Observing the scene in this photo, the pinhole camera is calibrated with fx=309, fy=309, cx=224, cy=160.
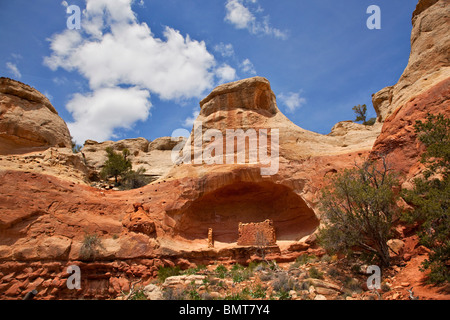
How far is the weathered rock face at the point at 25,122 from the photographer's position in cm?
1675

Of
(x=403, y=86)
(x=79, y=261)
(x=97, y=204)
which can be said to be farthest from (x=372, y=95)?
(x=79, y=261)

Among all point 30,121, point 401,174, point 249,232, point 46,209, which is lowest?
point 249,232

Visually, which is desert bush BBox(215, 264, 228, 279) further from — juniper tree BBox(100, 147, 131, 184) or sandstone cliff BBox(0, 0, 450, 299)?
juniper tree BBox(100, 147, 131, 184)

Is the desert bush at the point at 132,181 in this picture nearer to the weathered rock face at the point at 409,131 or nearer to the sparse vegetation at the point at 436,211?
the weathered rock face at the point at 409,131

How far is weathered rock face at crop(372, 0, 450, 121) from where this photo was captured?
45.6ft

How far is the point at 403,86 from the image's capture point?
1527 centimetres

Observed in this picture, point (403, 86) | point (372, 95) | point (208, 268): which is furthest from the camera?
point (372, 95)

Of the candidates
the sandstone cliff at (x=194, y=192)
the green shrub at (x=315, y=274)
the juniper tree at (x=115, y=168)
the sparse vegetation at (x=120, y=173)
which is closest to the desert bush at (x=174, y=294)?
the sandstone cliff at (x=194, y=192)

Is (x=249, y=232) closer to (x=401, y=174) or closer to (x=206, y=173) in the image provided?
(x=206, y=173)

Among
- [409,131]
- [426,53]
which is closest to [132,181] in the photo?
[409,131]

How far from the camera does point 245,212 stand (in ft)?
60.1

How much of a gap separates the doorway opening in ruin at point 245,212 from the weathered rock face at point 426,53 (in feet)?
21.8
